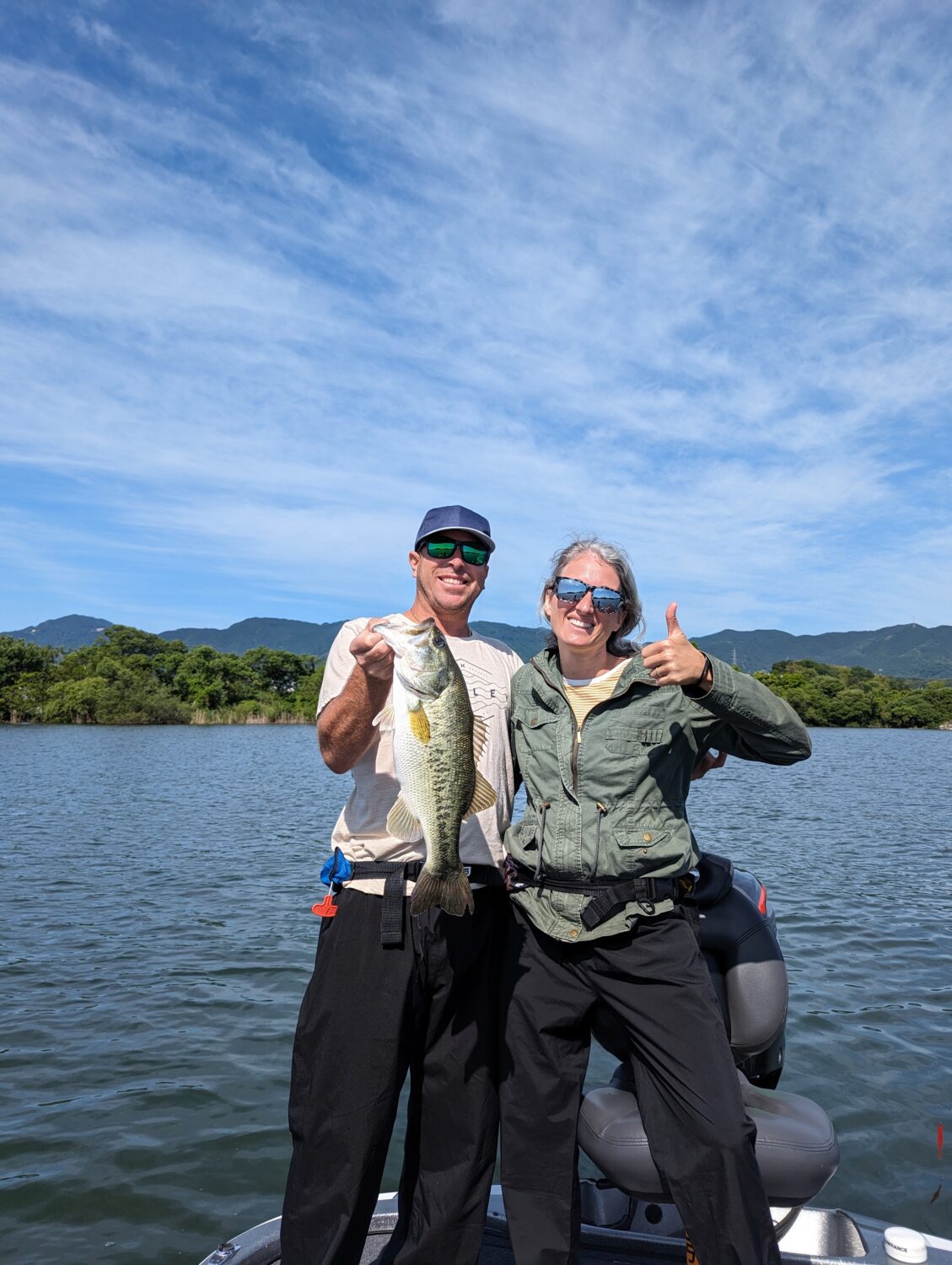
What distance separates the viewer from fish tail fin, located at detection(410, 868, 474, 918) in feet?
10.9

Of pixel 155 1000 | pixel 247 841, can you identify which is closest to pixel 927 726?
pixel 247 841

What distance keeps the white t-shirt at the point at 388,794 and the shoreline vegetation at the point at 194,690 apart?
84.1 metres

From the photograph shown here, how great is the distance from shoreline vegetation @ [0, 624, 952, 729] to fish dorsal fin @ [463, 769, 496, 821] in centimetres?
8443

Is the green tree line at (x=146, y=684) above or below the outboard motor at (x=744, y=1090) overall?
above

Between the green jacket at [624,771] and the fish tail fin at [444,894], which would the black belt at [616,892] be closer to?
the green jacket at [624,771]

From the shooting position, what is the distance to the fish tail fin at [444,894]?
3328 millimetres

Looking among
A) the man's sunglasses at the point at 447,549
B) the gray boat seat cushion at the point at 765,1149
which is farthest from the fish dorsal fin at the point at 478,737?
the gray boat seat cushion at the point at 765,1149

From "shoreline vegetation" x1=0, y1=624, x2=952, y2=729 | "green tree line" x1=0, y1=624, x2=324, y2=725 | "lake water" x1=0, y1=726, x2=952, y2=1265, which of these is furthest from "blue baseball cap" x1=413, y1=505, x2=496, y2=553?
"shoreline vegetation" x1=0, y1=624, x2=952, y2=729

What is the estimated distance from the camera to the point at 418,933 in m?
3.50

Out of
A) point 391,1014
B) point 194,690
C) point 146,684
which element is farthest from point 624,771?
point 194,690

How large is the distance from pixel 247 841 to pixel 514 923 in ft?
53.7

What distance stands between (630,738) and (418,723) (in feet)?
2.84

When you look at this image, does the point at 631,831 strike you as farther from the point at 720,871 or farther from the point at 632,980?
the point at 720,871

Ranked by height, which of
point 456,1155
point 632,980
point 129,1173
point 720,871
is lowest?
point 129,1173
